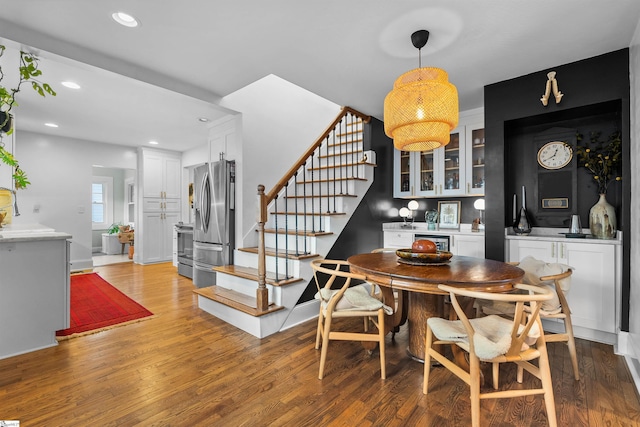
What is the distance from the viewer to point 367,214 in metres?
3.95

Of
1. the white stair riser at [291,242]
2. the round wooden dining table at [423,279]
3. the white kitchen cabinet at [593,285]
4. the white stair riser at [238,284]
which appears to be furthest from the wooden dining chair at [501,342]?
the white stair riser at [238,284]

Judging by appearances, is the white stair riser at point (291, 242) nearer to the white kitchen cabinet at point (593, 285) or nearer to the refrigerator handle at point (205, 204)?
the refrigerator handle at point (205, 204)

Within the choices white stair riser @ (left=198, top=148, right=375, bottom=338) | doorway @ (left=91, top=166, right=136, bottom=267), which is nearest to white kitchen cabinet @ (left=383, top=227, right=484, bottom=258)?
white stair riser @ (left=198, top=148, right=375, bottom=338)

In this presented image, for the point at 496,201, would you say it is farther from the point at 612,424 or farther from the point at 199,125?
the point at 199,125

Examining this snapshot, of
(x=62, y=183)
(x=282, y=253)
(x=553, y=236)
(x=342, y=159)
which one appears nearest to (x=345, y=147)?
(x=342, y=159)

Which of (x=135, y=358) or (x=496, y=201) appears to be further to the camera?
(x=496, y=201)

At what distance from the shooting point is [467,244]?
3.49 m

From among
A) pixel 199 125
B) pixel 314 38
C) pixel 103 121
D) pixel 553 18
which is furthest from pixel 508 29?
pixel 103 121

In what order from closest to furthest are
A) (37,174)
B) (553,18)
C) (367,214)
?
(553,18), (367,214), (37,174)

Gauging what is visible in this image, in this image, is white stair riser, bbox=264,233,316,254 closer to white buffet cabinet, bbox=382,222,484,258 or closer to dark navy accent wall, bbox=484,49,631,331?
white buffet cabinet, bbox=382,222,484,258

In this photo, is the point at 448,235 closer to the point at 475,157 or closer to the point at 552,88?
the point at 475,157

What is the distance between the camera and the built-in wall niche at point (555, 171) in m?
2.86

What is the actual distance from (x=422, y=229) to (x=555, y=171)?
1.61 meters

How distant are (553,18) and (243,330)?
355 centimetres
